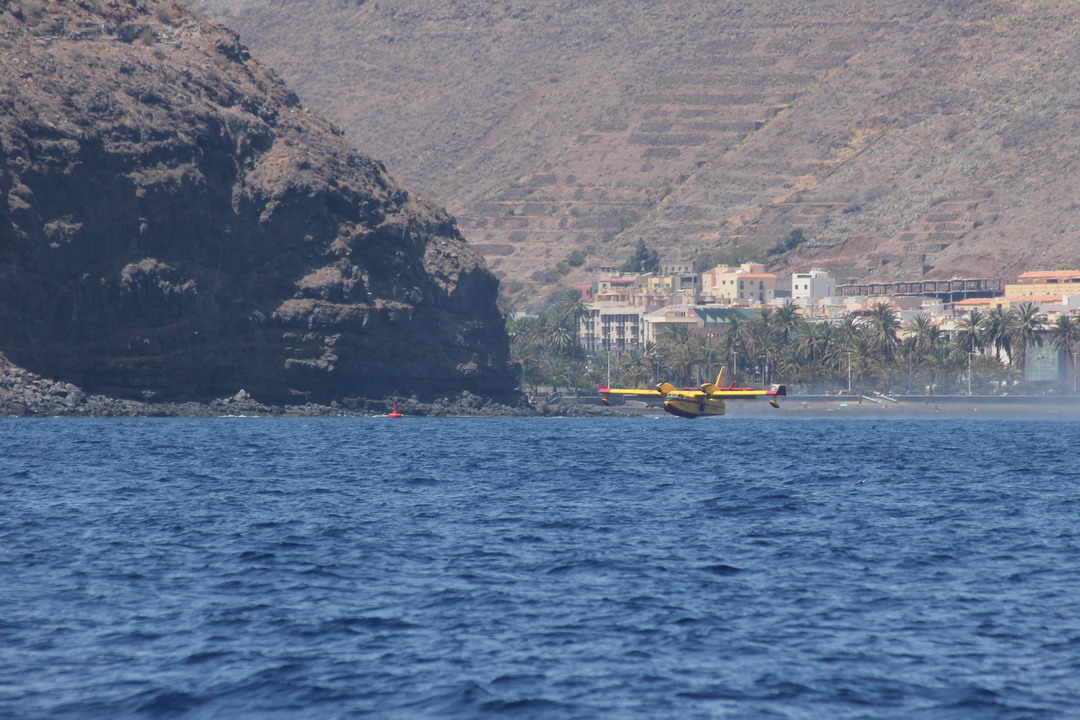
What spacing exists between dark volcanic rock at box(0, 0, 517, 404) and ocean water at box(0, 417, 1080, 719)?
84913 mm

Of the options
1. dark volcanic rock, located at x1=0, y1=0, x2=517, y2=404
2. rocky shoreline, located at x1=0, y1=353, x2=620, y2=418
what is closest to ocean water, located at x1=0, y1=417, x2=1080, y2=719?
rocky shoreline, located at x1=0, y1=353, x2=620, y2=418

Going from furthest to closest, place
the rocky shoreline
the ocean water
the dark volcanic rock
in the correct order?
1. the dark volcanic rock
2. the rocky shoreline
3. the ocean water

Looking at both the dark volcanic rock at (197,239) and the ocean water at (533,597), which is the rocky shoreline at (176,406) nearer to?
the dark volcanic rock at (197,239)

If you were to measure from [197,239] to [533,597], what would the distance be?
133271 mm

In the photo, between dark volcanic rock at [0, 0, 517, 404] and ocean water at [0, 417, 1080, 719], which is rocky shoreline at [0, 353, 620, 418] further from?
ocean water at [0, 417, 1080, 719]

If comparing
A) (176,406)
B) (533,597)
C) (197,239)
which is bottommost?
(533,597)

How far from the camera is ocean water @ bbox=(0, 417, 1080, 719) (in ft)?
78.3

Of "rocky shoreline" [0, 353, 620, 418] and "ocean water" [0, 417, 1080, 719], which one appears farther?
"rocky shoreline" [0, 353, 620, 418]

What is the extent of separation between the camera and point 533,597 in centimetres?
3191

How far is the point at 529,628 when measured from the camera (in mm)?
28656

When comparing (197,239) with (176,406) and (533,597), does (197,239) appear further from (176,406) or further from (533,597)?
(533,597)

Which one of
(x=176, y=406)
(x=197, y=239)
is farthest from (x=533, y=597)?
(x=197, y=239)

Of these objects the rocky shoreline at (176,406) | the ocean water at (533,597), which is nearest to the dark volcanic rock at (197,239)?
the rocky shoreline at (176,406)

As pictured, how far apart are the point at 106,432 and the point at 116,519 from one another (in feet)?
206
